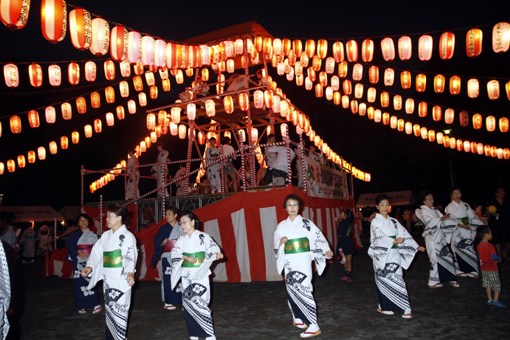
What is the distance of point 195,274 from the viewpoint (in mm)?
4449

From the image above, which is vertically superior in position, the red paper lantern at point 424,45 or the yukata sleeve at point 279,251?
the red paper lantern at point 424,45

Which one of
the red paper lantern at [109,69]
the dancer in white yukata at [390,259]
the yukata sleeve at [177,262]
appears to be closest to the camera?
the yukata sleeve at [177,262]

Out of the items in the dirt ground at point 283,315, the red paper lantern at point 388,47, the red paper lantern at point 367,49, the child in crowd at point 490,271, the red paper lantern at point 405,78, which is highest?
the red paper lantern at point 367,49

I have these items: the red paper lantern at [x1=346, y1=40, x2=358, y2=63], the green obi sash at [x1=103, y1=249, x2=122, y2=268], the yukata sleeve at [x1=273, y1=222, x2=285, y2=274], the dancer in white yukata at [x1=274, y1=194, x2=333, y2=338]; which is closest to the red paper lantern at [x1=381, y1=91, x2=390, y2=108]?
the red paper lantern at [x1=346, y1=40, x2=358, y2=63]

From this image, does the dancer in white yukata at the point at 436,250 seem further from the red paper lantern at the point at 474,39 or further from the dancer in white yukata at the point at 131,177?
the dancer in white yukata at the point at 131,177

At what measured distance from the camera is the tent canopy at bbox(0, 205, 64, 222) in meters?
20.8

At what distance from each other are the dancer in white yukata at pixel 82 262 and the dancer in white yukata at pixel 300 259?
10.7 feet

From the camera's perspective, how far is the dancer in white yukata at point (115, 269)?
4184 mm

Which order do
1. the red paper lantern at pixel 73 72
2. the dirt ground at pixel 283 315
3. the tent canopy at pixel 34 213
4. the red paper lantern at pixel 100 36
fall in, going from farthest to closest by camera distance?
the tent canopy at pixel 34 213
the red paper lantern at pixel 73 72
the red paper lantern at pixel 100 36
the dirt ground at pixel 283 315

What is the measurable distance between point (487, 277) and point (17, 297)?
8471mm

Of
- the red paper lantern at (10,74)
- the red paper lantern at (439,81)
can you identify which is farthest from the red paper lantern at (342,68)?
the red paper lantern at (10,74)

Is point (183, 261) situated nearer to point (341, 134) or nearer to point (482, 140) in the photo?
point (482, 140)

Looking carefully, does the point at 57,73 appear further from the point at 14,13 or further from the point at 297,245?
the point at 297,245

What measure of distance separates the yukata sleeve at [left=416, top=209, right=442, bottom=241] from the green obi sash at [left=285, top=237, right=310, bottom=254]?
10.9ft
